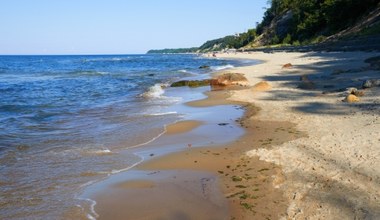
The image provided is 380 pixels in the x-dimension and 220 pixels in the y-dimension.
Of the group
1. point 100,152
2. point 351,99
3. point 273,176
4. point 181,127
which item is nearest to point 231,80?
point 351,99

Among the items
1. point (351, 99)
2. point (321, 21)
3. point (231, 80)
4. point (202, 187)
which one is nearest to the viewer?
point (202, 187)

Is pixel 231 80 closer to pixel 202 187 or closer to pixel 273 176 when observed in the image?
pixel 273 176

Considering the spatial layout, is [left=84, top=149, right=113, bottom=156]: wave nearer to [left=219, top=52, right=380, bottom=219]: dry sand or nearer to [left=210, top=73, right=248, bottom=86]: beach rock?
[left=219, top=52, right=380, bottom=219]: dry sand

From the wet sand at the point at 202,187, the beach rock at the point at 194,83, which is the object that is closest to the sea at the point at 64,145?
the wet sand at the point at 202,187

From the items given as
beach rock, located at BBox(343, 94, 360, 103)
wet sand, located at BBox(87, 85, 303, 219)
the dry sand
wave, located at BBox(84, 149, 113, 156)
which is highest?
beach rock, located at BBox(343, 94, 360, 103)

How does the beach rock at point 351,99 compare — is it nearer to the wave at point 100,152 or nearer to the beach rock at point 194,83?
the wave at point 100,152

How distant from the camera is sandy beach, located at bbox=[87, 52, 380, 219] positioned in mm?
4805

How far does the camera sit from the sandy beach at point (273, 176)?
480cm

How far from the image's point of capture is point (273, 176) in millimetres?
5922

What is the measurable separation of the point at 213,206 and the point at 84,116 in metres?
9.96

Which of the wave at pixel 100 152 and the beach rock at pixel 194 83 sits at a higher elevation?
the wave at pixel 100 152

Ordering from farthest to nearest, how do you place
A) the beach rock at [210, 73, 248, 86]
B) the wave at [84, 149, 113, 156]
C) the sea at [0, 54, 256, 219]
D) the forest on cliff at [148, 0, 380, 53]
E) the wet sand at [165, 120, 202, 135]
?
the forest on cliff at [148, 0, 380, 53] → the beach rock at [210, 73, 248, 86] → the wet sand at [165, 120, 202, 135] → the wave at [84, 149, 113, 156] → the sea at [0, 54, 256, 219]

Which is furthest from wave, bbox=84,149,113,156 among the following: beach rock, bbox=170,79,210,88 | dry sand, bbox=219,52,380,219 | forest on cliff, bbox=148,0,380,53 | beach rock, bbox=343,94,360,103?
forest on cliff, bbox=148,0,380,53

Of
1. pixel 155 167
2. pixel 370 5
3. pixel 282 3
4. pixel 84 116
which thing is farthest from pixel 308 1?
→ pixel 155 167
